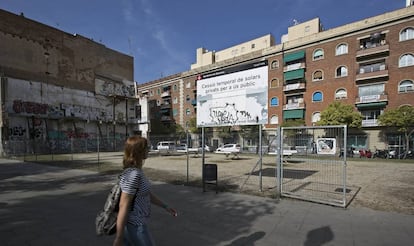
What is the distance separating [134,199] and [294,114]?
37415 millimetres

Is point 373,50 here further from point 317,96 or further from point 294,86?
point 294,86

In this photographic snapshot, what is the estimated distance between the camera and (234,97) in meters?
8.04

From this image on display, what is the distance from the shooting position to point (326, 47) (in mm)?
34625

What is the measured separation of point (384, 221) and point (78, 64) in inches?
1716

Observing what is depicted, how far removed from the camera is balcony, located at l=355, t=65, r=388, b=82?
30.1m

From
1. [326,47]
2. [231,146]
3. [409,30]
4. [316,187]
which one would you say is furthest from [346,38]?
[316,187]

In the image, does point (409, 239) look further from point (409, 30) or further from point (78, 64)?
point (78, 64)

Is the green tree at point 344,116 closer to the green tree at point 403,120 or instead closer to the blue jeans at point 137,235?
the green tree at point 403,120

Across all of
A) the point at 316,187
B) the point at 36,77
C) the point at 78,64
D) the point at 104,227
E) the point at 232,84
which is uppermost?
the point at 78,64

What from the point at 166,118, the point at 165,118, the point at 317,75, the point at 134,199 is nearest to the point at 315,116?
the point at 317,75

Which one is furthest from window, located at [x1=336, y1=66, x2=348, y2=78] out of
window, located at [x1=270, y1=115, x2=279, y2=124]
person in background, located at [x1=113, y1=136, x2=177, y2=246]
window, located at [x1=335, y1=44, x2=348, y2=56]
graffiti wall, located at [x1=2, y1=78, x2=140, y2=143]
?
person in background, located at [x1=113, y1=136, x2=177, y2=246]

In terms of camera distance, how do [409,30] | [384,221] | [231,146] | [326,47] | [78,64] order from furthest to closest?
[78,64] < [326,47] < [409,30] < [231,146] < [384,221]

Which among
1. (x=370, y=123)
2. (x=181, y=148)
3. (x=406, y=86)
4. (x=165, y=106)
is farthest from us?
(x=165, y=106)

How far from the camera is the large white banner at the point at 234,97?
7406 millimetres
